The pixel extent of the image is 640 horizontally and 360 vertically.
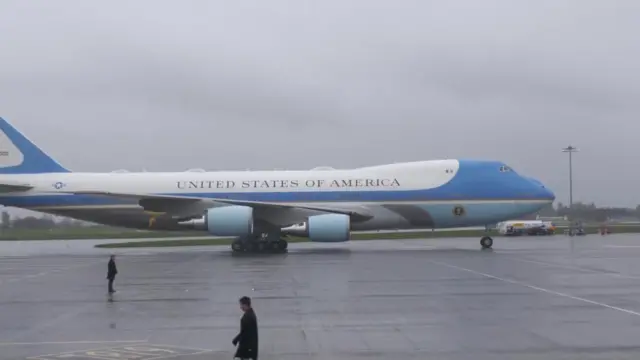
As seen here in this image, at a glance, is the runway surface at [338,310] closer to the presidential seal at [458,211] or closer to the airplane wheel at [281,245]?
the presidential seal at [458,211]

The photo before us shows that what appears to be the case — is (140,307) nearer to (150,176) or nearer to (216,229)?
(216,229)

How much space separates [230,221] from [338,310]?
20.1 meters

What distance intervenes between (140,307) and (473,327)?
749cm

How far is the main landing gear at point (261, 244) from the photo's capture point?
37.0 metres

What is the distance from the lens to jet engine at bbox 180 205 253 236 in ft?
115

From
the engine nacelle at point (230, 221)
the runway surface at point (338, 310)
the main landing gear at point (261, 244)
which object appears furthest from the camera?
the main landing gear at point (261, 244)

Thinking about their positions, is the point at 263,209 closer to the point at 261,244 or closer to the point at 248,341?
the point at 261,244

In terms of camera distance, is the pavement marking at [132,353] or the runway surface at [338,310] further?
the runway surface at [338,310]

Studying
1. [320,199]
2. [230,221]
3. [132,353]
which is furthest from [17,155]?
[132,353]

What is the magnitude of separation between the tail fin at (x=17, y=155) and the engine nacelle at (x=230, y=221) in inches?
433

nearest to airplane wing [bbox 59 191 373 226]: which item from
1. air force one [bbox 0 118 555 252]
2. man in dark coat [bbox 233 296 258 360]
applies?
air force one [bbox 0 118 555 252]

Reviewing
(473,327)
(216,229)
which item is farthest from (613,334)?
(216,229)

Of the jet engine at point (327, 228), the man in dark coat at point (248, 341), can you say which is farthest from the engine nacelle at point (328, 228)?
the man in dark coat at point (248, 341)

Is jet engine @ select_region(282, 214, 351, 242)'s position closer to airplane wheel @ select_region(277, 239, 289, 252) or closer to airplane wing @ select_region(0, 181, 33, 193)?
airplane wheel @ select_region(277, 239, 289, 252)
